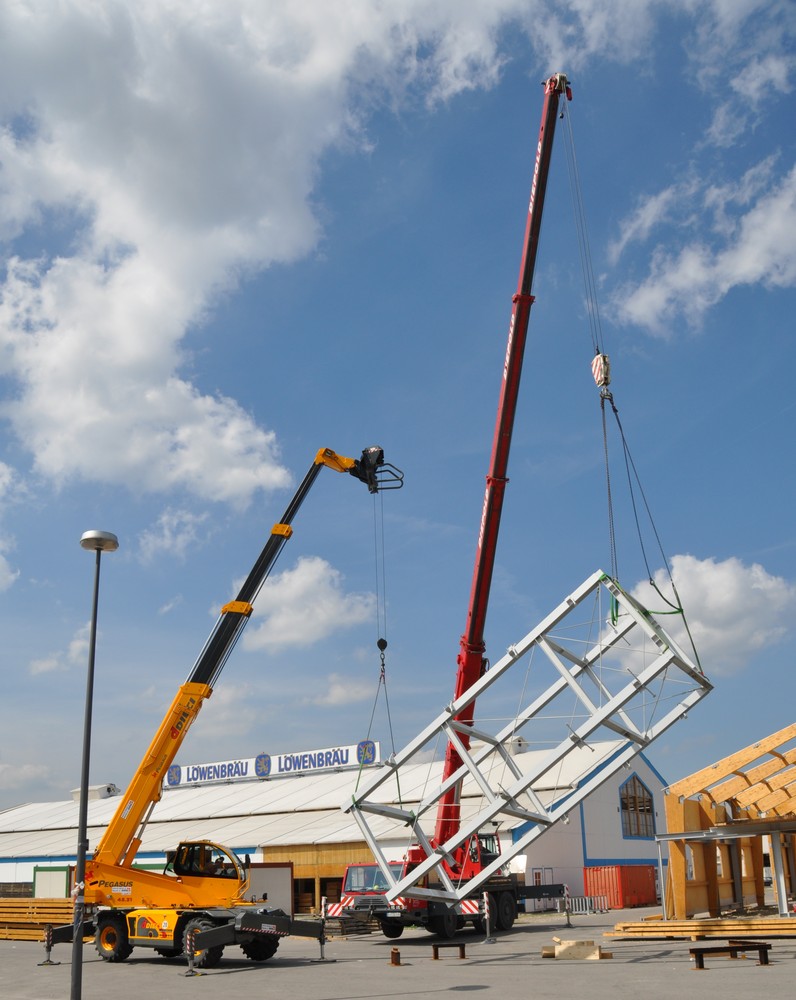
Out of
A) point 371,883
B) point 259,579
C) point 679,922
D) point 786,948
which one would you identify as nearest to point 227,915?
point 371,883

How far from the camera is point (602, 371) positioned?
22531 millimetres

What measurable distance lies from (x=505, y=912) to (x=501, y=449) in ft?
43.3

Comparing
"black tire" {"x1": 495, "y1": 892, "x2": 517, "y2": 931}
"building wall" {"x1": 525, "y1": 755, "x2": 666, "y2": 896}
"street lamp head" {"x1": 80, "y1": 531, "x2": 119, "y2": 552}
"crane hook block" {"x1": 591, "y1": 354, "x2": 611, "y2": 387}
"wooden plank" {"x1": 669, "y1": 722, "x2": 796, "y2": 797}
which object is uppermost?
"crane hook block" {"x1": 591, "y1": 354, "x2": 611, "y2": 387}

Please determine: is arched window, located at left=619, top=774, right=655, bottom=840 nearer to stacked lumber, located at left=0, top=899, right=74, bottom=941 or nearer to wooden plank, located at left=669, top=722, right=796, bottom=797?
wooden plank, located at left=669, top=722, right=796, bottom=797

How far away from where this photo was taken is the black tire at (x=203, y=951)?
20.2m

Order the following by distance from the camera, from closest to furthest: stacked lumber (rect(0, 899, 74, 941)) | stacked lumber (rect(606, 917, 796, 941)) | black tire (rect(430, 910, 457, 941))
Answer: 1. stacked lumber (rect(606, 917, 796, 941))
2. black tire (rect(430, 910, 457, 941))
3. stacked lumber (rect(0, 899, 74, 941))

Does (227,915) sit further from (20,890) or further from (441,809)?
(20,890)

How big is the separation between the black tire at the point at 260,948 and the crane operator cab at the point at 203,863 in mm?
1520

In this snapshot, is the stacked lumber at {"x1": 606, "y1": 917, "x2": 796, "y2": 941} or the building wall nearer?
the stacked lumber at {"x1": 606, "y1": 917, "x2": 796, "y2": 941}

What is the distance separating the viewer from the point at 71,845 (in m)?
51.4

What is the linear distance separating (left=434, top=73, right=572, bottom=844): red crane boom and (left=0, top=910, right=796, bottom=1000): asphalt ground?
16.9 feet

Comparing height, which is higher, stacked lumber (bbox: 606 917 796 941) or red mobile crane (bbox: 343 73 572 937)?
red mobile crane (bbox: 343 73 572 937)

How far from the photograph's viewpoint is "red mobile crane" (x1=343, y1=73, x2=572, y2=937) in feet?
85.1

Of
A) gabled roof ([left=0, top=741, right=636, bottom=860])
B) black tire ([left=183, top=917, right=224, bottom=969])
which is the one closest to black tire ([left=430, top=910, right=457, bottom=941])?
gabled roof ([left=0, top=741, right=636, bottom=860])
